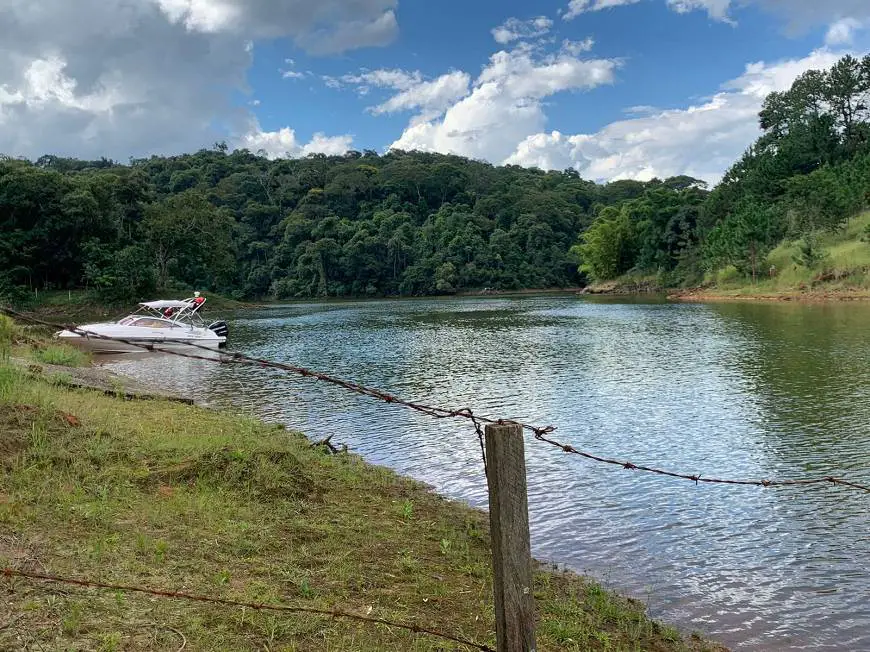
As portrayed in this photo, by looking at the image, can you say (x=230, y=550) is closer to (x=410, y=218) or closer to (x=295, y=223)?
(x=295, y=223)

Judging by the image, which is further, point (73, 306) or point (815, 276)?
point (73, 306)

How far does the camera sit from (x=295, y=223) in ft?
374

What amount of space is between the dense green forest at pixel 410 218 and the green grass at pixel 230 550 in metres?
53.1

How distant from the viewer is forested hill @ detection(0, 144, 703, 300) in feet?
197

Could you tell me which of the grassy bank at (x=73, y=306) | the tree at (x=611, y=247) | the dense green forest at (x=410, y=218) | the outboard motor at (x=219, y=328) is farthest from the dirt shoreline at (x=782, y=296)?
the grassy bank at (x=73, y=306)

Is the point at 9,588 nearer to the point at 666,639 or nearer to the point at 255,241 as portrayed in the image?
the point at 666,639

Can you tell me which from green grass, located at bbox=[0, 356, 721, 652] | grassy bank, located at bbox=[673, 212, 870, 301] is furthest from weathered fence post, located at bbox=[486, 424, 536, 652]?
grassy bank, located at bbox=[673, 212, 870, 301]

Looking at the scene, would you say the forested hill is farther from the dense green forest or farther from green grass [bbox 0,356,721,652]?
green grass [bbox 0,356,721,652]

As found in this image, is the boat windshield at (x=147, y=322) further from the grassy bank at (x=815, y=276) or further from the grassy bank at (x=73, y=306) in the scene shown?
the grassy bank at (x=815, y=276)

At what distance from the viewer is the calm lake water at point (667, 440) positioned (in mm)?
6738

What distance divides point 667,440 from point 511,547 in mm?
10270

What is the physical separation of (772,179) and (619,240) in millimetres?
21129

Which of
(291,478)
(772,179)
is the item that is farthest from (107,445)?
(772,179)

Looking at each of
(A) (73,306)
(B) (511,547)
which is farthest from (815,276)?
(A) (73,306)
